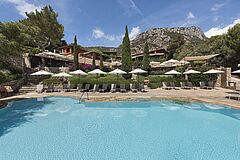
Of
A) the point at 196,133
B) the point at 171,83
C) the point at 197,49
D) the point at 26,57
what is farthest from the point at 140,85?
the point at 197,49

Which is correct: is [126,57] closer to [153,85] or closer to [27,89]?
[153,85]

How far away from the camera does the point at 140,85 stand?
66.8ft

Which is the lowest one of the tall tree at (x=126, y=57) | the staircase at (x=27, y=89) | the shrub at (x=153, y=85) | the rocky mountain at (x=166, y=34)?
the staircase at (x=27, y=89)

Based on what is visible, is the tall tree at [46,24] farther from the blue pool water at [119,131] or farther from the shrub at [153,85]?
the blue pool water at [119,131]

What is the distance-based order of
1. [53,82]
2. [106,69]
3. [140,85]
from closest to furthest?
1. [140,85]
2. [53,82]
3. [106,69]

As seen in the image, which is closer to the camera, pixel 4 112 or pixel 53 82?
pixel 4 112

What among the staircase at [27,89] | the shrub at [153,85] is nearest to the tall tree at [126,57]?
the shrub at [153,85]

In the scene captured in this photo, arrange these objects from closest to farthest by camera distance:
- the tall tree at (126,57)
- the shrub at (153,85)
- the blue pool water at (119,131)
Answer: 1. the blue pool water at (119,131)
2. the shrub at (153,85)
3. the tall tree at (126,57)

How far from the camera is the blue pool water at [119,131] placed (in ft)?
22.9

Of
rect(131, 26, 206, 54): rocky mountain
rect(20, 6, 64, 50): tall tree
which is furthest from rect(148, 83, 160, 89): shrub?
rect(131, 26, 206, 54): rocky mountain

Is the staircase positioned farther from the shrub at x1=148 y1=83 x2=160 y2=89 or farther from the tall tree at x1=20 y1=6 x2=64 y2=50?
the tall tree at x1=20 y1=6 x2=64 y2=50

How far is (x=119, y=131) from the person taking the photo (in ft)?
30.9

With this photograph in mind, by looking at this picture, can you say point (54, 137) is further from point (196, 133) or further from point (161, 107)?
point (161, 107)

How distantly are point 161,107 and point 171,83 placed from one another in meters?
8.91
